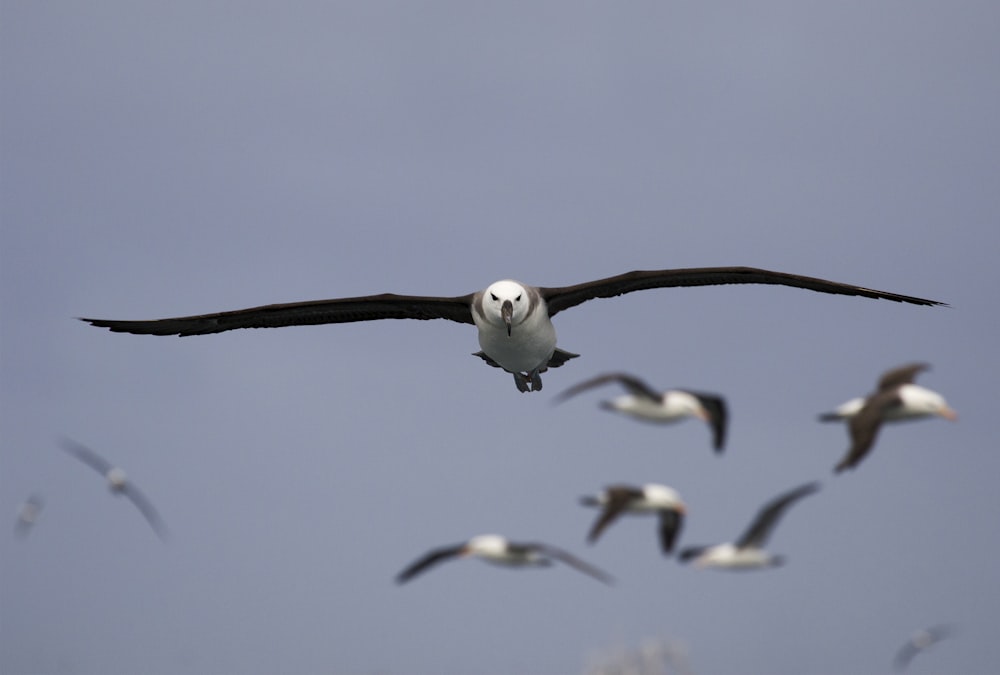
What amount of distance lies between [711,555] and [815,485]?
2.34 meters

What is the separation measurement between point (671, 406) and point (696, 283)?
6057 mm

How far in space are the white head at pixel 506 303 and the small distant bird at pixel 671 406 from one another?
4353 millimetres

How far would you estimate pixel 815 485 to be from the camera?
521 inches

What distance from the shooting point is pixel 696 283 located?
19.8m

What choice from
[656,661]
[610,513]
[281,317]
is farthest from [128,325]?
[656,661]

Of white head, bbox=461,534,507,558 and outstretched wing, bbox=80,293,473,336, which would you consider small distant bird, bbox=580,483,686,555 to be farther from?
outstretched wing, bbox=80,293,473,336

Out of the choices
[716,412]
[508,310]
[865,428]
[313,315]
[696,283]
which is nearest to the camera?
[865,428]

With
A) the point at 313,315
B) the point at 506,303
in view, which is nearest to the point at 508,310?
the point at 506,303

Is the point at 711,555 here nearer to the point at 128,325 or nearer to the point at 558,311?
the point at 558,311

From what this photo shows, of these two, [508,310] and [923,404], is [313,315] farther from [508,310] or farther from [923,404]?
[923,404]

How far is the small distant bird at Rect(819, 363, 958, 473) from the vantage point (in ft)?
41.1

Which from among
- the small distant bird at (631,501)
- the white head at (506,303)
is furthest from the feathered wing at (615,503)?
the white head at (506,303)

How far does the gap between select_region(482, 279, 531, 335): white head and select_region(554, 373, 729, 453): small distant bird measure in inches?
A: 171

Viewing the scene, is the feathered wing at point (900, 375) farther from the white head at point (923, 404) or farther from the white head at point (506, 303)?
the white head at point (506, 303)
